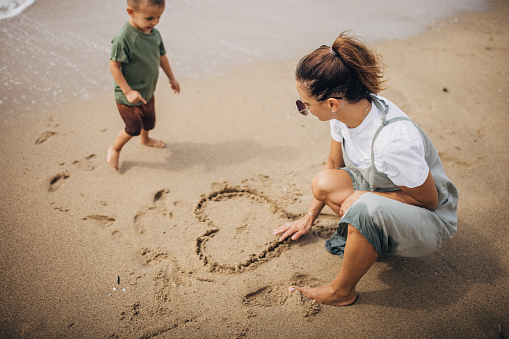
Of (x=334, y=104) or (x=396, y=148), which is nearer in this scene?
(x=396, y=148)

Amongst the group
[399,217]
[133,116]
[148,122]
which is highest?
[399,217]

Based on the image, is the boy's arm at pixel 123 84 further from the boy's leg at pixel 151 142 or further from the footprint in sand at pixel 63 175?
the footprint in sand at pixel 63 175

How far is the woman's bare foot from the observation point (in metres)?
1.81

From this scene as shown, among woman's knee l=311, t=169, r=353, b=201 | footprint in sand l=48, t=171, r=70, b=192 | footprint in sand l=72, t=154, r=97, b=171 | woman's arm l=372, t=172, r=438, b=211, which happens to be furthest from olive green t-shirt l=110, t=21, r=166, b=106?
woman's arm l=372, t=172, r=438, b=211

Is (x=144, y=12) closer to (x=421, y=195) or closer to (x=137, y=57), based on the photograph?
(x=137, y=57)

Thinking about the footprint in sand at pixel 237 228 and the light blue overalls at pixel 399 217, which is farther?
the footprint in sand at pixel 237 228

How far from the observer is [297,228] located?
7.23 ft

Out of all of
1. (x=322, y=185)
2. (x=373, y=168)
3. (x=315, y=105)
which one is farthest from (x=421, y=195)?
(x=315, y=105)

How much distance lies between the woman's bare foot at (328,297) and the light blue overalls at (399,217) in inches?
12.2

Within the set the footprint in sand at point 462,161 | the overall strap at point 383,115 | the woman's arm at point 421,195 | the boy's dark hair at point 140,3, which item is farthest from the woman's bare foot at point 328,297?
the boy's dark hair at point 140,3

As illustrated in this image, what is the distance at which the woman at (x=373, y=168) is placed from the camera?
156 centimetres

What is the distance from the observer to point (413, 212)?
164cm

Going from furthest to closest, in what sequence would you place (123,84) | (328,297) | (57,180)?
(57,180) < (123,84) < (328,297)

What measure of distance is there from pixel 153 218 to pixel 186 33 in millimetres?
3040
